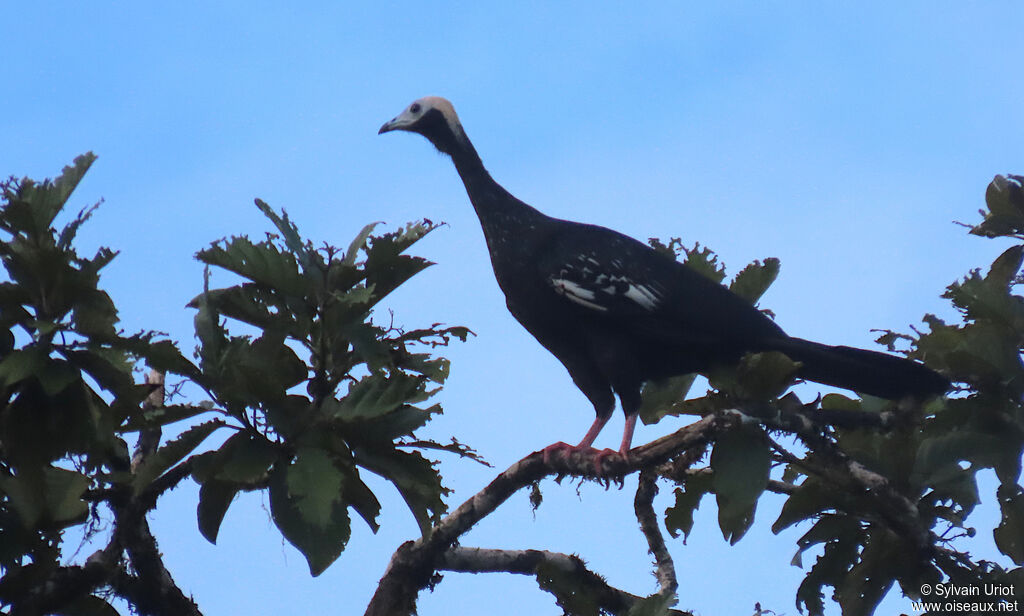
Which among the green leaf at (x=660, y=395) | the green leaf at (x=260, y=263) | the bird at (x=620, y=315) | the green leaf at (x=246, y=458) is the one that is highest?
the bird at (x=620, y=315)

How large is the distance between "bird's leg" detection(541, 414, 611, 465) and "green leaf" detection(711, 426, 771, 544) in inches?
34.0

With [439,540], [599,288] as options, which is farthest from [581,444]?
[439,540]

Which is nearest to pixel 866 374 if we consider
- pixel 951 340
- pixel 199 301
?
pixel 951 340

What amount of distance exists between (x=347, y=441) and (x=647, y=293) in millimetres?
2153

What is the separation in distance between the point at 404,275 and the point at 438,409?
518 millimetres

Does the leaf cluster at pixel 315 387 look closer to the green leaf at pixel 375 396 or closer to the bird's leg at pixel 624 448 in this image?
the green leaf at pixel 375 396

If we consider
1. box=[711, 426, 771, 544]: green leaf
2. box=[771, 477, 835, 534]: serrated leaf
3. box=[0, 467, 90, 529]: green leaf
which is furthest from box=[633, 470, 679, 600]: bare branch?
box=[0, 467, 90, 529]: green leaf

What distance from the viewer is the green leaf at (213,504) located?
388 cm

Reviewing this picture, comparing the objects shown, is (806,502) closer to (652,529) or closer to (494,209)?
(652,529)

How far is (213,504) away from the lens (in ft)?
12.8

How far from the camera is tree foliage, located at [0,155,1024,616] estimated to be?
3.79m

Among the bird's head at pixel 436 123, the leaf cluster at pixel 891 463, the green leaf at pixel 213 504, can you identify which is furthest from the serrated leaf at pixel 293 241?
the bird's head at pixel 436 123

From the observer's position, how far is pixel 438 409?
400cm

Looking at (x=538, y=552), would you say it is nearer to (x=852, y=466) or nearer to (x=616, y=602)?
(x=616, y=602)
